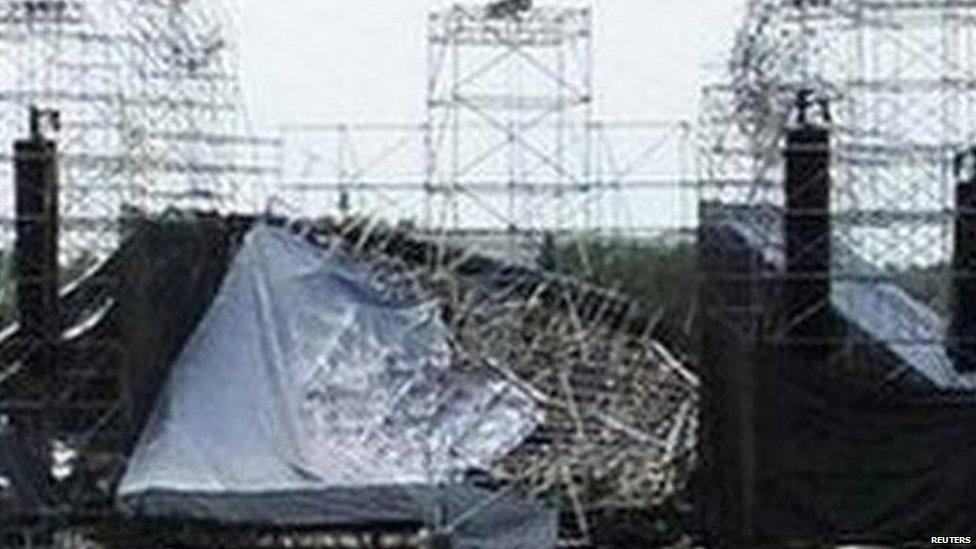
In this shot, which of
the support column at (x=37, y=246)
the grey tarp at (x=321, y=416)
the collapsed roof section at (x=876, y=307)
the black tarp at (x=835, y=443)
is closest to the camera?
the grey tarp at (x=321, y=416)

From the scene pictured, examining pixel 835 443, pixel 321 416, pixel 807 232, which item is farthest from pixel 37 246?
pixel 835 443

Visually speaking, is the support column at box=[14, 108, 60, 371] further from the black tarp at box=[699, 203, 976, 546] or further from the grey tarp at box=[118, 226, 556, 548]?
the black tarp at box=[699, 203, 976, 546]

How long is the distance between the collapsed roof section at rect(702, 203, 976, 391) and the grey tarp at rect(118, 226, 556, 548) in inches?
92.0

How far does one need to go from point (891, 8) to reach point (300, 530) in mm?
6921

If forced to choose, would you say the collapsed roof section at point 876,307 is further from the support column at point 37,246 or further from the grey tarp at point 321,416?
the support column at point 37,246

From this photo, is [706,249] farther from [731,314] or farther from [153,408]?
[153,408]

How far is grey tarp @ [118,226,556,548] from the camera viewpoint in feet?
67.9

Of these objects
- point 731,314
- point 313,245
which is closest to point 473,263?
point 313,245

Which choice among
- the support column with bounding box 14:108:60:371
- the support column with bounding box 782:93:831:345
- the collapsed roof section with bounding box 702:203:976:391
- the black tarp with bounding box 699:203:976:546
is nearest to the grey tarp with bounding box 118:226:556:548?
the support column with bounding box 14:108:60:371

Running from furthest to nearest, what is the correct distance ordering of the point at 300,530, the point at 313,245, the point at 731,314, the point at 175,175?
the point at 175,175 → the point at 313,245 → the point at 731,314 → the point at 300,530

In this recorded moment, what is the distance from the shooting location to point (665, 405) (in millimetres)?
23312

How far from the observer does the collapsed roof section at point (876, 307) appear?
21453 mm

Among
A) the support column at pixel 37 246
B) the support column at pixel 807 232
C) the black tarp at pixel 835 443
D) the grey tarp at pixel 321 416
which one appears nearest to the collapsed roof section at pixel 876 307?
the black tarp at pixel 835 443

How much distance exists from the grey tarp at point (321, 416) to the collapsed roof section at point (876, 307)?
234cm
